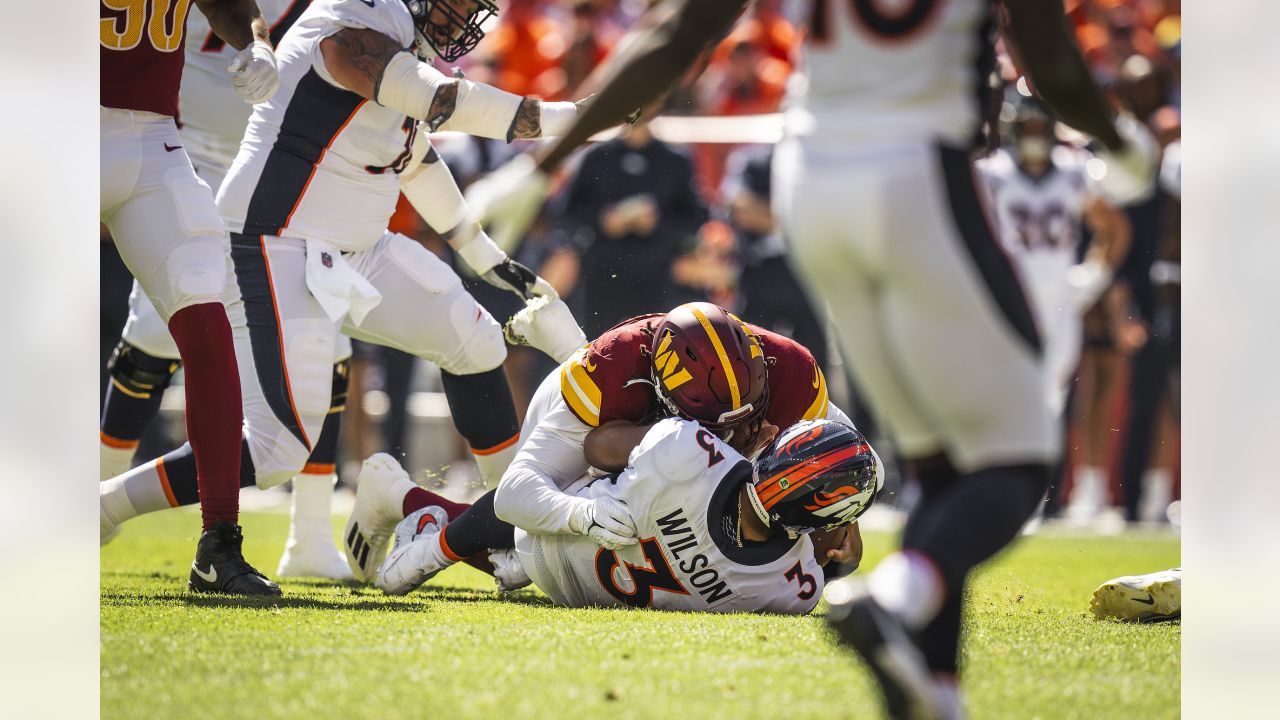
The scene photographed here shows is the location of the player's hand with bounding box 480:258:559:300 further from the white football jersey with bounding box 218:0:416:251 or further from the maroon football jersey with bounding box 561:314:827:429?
the maroon football jersey with bounding box 561:314:827:429

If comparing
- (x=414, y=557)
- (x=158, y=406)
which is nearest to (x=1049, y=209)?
(x=414, y=557)

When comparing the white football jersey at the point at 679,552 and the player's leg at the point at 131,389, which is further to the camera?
the player's leg at the point at 131,389

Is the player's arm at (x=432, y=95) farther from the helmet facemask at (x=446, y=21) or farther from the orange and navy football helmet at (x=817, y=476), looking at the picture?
the orange and navy football helmet at (x=817, y=476)

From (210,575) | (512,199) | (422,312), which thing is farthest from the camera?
(422,312)

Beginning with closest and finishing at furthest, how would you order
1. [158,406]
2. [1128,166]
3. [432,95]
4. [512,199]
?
[512,199], [1128,166], [432,95], [158,406]

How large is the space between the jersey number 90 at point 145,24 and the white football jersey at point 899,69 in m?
1.87

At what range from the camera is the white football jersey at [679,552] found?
2.96 metres

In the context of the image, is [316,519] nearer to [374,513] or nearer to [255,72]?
[374,513]

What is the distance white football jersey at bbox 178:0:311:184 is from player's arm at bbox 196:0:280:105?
107 centimetres

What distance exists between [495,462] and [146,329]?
105 centimetres

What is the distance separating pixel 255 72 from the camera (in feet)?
10.5

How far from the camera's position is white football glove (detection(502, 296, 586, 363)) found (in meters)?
3.90

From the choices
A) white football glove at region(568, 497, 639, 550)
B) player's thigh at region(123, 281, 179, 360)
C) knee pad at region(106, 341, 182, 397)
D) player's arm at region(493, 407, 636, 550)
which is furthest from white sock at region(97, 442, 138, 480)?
white football glove at region(568, 497, 639, 550)

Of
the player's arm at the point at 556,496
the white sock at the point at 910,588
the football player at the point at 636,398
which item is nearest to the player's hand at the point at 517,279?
the football player at the point at 636,398
